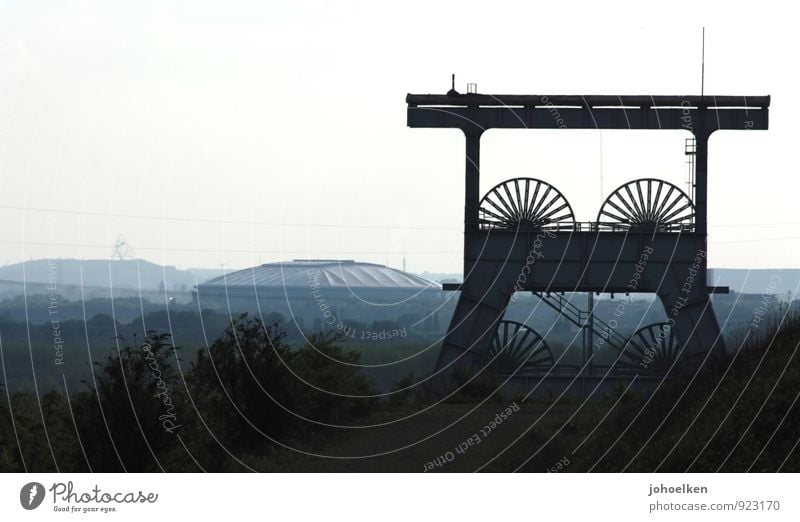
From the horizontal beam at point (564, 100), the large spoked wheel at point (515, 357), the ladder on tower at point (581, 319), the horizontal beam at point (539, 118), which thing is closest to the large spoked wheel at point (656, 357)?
the ladder on tower at point (581, 319)

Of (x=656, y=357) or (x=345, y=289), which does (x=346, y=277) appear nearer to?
(x=345, y=289)

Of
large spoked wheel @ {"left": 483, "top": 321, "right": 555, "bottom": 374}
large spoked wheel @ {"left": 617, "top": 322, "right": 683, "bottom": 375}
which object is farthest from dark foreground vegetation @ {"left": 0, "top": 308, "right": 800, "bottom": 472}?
large spoked wheel @ {"left": 617, "top": 322, "right": 683, "bottom": 375}

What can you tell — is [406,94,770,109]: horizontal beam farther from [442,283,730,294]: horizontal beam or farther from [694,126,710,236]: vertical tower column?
[442,283,730,294]: horizontal beam

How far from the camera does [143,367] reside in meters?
25.2

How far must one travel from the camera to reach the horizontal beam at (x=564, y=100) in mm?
34719

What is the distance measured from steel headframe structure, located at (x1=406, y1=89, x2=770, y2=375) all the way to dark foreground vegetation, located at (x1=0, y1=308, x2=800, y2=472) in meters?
4.25

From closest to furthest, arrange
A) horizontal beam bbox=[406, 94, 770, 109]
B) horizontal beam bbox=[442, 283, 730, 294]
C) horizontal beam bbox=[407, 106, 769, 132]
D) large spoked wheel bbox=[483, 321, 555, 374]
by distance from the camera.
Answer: horizontal beam bbox=[406, 94, 770, 109], horizontal beam bbox=[407, 106, 769, 132], horizontal beam bbox=[442, 283, 730, 294], large spoked wheel bbox=[483, 321, 555, 374]

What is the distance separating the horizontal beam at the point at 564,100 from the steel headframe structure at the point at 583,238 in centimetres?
4

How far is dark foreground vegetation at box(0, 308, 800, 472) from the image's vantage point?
2034 cm

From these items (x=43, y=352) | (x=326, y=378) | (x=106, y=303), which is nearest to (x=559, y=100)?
(x=326, y=378)

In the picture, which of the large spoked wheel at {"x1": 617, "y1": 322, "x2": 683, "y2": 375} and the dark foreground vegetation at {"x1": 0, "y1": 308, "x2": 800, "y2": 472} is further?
the large spoked wheel at {"x1": 617, "y1": 322, "x2": 683, "y2": 375}

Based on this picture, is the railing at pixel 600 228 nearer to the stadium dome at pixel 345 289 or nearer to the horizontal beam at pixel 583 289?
the horizontal beam at pixel 583 289

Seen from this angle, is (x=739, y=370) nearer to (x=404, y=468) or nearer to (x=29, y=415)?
(x=404, y=468)

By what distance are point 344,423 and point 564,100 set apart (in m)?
12.0
